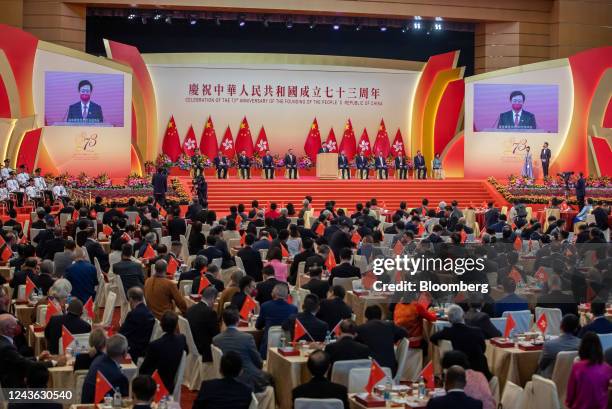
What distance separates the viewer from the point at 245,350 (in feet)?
24.5

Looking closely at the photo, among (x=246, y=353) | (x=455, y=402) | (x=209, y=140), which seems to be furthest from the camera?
(x=209, y=140)

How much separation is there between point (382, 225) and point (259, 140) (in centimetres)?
1401

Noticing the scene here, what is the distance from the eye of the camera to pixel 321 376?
6211mm

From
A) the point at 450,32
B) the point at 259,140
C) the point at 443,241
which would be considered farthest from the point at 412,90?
the point at 443,241

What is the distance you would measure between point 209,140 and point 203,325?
22624 mm

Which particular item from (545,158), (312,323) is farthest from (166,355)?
(545,158)

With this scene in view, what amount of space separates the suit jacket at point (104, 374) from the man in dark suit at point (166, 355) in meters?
0.55

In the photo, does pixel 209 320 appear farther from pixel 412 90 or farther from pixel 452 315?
pixel 412 90

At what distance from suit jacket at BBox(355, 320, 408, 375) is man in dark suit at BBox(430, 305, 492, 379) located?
1.40 ft

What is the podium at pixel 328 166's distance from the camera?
27828 mm

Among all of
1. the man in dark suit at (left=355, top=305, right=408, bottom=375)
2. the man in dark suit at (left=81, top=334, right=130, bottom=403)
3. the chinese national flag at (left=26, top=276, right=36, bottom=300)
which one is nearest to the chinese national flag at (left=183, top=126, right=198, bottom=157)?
the chinese national flag at (left=26, top=276, right=36, bottom=300)

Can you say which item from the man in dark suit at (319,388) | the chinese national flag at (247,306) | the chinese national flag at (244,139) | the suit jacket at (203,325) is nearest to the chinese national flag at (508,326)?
the chinese national flag at (247,306)

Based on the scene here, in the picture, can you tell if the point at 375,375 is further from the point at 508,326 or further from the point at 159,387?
the point at 508,326

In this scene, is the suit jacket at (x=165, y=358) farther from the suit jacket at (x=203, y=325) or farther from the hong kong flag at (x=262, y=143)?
the hong kong flag at (x=262, y=143)
